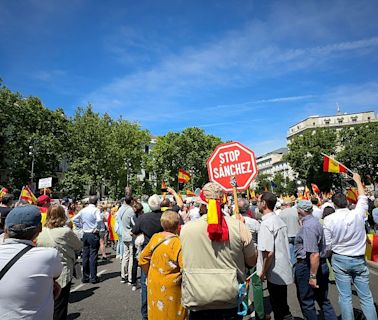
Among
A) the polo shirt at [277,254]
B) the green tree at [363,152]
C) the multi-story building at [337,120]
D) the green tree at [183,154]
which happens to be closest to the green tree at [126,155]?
the green tree at [183,154]

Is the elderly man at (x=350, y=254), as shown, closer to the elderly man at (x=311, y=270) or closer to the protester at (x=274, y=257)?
the elderly man at (x=311, y=270)

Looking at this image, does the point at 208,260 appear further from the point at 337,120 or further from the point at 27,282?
the point at 337,120

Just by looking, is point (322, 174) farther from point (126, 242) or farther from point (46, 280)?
point (46, 280)

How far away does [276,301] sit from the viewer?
4285 mm

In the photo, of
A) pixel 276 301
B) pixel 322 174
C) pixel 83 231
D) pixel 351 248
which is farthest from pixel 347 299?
pixel 322 174

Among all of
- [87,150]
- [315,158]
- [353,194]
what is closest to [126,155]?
[87,150]

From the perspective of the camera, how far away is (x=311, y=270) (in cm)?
431

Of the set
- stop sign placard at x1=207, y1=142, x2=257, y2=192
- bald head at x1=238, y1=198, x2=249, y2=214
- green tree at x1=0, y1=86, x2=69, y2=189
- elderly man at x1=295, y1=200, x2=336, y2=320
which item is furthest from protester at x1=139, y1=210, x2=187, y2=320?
green tree at x1=0, y1=86, x2=69, y2=189

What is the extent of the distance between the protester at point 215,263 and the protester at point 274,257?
3.39ft

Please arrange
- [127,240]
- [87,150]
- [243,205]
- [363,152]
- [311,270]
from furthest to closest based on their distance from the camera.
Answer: [363,152] → [87,150] → [127,240] → [243,205] → [311,270]

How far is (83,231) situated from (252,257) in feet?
20.8

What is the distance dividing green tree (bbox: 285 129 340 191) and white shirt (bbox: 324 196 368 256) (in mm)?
50345

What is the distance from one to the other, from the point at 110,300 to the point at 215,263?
14.8 feet

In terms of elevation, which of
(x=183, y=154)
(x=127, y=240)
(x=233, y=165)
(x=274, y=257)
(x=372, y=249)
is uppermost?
(x=183, y=154)
